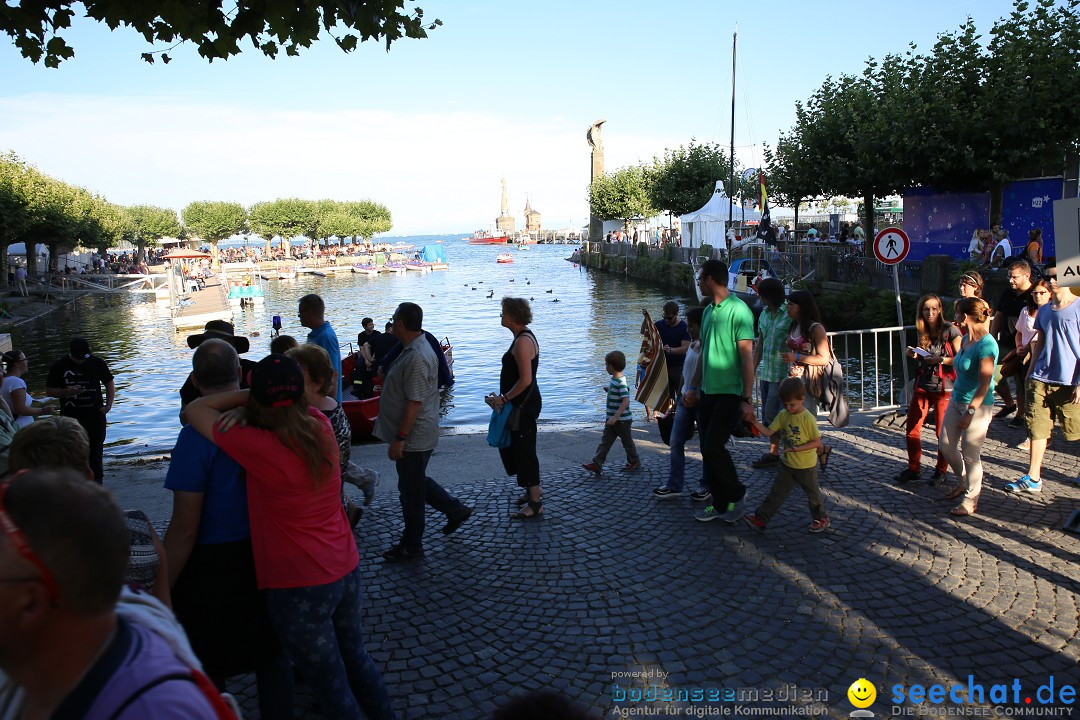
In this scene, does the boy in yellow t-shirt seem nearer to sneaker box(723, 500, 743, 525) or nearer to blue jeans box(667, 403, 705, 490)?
sneaker box(723, 500, 743, 525)

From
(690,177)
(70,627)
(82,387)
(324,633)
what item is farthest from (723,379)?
(690,177)

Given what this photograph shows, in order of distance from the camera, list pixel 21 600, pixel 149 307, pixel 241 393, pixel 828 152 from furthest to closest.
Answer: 1. pixel 149 307
2. pixel 828 152
3. pixel 241 393
4. pixel 21 600

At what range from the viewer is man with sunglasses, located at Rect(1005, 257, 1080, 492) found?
18.5ft

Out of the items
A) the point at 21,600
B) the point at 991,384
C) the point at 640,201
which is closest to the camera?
the point at 21,600

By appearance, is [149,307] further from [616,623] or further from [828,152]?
[616,623]

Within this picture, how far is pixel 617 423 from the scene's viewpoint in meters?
6.94

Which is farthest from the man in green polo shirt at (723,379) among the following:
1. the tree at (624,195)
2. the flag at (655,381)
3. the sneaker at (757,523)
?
the tree at (624,195)

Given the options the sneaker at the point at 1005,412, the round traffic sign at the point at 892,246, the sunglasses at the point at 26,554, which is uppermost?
the round traffic sign at the point at 892,246

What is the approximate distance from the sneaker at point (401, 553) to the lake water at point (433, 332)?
20.0ft

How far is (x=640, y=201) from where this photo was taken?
2527 inches

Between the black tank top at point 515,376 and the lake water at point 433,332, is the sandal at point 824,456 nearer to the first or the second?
the black tank top at point 515,376

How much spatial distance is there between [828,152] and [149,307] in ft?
→ 118

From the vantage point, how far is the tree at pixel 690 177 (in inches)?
1997

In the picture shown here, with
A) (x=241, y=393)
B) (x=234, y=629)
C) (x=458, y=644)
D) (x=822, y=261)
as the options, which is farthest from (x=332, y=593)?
(x=822, y=261)
